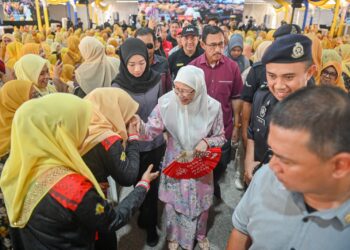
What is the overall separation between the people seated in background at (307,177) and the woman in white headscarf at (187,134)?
945 mm

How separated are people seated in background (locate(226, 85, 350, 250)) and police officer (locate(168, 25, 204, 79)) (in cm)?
265

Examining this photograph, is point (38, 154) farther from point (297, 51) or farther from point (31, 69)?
point (31, 69)

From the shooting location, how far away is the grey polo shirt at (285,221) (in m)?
0.86

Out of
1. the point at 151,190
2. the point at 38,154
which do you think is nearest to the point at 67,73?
the point at 151,190

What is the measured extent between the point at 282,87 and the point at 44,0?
10460 mm

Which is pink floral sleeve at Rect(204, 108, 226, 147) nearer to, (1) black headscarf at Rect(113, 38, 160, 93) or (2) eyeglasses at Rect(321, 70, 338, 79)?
(1) black headscarf at Rect(113, 38, 160, 93)

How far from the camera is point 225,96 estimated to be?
2.71m

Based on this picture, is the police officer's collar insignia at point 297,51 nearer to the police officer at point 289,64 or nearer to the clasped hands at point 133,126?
the police officer at point 289,64

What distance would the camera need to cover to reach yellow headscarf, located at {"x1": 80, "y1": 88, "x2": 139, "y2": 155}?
1.55 metres

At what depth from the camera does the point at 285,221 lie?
A: 3.07ft

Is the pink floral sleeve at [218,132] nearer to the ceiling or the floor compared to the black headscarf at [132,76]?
nearer to the floor

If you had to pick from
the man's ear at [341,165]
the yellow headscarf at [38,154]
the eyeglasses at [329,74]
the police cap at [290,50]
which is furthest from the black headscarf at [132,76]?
the man's ear at [341,165]

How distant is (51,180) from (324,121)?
3.39 feet

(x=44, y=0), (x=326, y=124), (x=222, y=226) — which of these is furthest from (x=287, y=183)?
(x=44, y=0)
